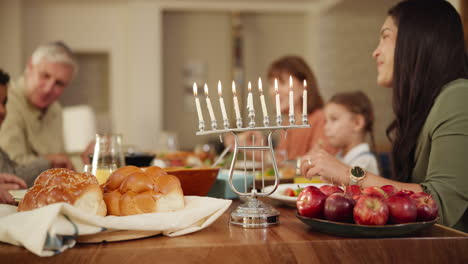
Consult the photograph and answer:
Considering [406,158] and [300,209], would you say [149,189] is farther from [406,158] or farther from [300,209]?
[406,158]

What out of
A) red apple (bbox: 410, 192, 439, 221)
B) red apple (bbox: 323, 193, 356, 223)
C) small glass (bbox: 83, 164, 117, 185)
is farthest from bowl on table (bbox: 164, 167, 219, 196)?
red apple (bbox: 410, 192, 439, 221)

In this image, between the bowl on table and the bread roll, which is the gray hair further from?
the bread roll

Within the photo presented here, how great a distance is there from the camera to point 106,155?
1473 mm

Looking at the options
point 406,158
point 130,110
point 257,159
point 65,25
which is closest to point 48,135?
point 257,159

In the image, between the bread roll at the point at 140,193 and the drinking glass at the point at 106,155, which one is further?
the drinking glass at the point at 106,155

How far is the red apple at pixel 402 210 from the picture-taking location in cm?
91

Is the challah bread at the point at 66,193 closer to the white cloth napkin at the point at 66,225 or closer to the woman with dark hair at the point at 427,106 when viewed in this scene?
the white cloth napkin at the point at 66,225

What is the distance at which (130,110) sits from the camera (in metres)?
6.40

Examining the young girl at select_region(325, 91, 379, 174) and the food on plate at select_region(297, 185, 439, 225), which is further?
the young girl at select_region(325, 91, 379, 174)

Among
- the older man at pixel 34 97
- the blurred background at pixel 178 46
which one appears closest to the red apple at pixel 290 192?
the older man at pixel 34 97

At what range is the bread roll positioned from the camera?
0.96 meters

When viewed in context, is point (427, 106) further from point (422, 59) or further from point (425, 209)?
point (425, 209)

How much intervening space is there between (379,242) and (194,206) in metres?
0.38

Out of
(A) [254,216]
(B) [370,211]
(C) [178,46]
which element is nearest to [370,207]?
(B) [370,211]
